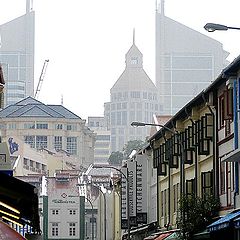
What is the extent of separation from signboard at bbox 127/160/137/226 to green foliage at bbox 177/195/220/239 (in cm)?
3034

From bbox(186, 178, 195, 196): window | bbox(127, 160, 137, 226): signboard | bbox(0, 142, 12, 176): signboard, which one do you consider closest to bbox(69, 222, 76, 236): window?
bbox(127, 160, 137, 226): signboard

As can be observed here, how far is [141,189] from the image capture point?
249 feet

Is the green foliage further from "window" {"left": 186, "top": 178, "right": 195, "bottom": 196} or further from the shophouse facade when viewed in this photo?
"window" {"left": 186, "top": 178, "right": 195, "bottom": 196}

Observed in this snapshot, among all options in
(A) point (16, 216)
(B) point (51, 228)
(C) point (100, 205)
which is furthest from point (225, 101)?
(B) point (51, 228)

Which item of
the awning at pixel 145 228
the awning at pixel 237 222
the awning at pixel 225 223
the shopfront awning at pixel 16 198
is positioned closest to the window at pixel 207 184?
the awning at pixel 225 223

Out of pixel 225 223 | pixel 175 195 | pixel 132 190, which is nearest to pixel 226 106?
pixel 225 223

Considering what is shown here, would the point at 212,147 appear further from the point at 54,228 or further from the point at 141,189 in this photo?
the point at 54,228

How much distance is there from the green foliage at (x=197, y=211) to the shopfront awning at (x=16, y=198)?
73.8 ft

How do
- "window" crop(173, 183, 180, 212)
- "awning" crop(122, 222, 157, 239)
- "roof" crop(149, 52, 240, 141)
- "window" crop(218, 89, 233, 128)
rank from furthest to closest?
1. "awning" crop(122, 222, 157, 239)
2. "window" crop(173, 183, 180, 212)
3. "window" crop(218, 89, 233, 128)
4. "roof" crop(149, 52, 240, 141)

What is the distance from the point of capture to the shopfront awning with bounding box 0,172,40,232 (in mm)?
16812

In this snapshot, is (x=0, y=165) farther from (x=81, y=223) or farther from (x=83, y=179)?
(x=83, y=179)

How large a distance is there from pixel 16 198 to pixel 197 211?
89.2 ft

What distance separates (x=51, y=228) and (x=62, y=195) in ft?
17.0

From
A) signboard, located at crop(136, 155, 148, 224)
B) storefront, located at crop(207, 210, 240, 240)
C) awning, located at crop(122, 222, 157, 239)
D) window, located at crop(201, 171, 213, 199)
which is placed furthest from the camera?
signboard, located at crop(136, 155, 148, 224)
